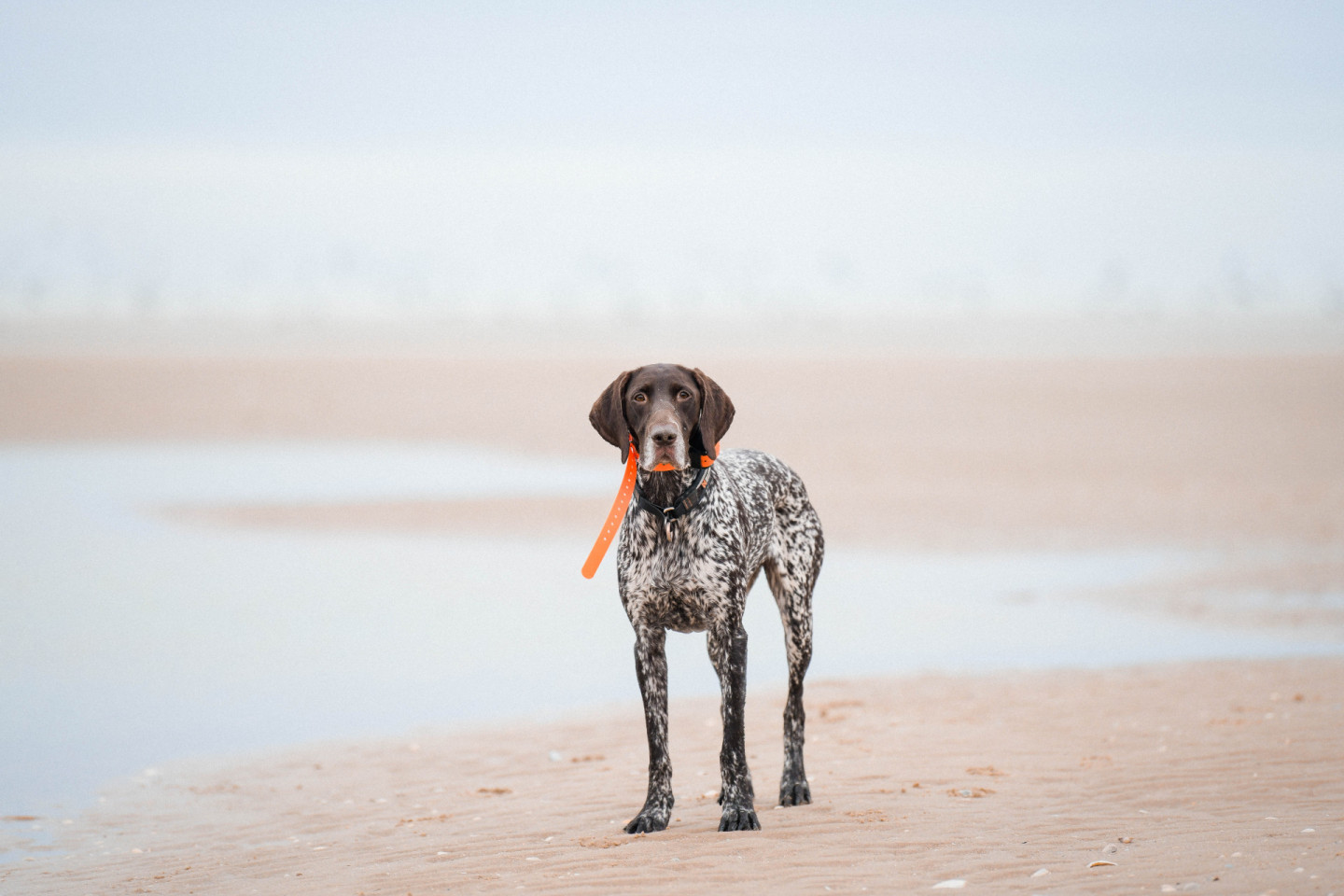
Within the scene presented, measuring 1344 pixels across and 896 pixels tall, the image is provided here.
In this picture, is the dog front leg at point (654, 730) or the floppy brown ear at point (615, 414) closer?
the floppy brown ear at point (615, 414)

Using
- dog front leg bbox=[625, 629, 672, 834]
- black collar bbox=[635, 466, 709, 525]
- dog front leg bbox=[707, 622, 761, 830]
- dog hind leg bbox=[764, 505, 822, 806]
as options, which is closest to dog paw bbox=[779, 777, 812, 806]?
dog hind leg bbox=[764, 505, 822, 806]

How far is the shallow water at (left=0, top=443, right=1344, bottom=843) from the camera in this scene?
10.2m

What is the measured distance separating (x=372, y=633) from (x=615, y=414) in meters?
7.26

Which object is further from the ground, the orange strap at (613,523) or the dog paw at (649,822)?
the orange strap at (613,523)

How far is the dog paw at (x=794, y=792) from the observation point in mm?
7309

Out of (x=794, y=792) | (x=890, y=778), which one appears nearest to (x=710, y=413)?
(x=794, y=792)

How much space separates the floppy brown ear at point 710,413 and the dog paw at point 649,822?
1.75 meters

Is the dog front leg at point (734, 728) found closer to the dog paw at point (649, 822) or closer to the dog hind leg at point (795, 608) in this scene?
the dog paw at point (649, 822)

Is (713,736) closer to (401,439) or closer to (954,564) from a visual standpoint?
(954,564)

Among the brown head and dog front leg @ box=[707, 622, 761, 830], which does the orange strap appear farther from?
dog front leg @ box=[707, 622, 761, 830]

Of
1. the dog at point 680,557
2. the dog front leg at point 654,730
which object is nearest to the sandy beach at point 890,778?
the dog front leg at point 654,730

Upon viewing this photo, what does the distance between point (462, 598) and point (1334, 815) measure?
981 cm

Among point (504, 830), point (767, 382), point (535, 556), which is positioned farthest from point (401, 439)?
point (504, 830)

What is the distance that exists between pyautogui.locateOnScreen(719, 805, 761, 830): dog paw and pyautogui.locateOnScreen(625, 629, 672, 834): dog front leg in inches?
11.3
